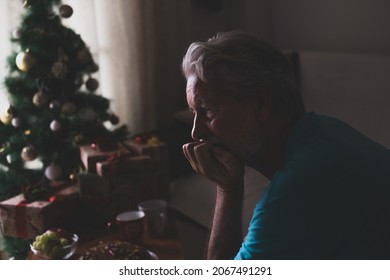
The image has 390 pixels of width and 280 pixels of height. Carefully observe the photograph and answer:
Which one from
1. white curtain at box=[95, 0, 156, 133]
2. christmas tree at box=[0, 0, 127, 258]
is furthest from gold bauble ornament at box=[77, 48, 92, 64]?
white curtain at box=[95, 0, 156, 133]

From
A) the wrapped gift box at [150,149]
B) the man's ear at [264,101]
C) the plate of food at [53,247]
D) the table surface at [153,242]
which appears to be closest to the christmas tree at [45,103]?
the wrapped gift box at [150,149]

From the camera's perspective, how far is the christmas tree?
5.74 ft

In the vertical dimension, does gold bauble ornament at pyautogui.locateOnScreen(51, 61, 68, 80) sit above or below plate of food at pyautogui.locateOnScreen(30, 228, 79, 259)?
above

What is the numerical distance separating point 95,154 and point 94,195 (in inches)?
5.5

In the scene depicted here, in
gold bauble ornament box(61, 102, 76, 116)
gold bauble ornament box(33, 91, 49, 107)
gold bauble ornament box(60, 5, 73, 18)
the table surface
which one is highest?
gold bauble ornament box(60, 5, 73, 18)

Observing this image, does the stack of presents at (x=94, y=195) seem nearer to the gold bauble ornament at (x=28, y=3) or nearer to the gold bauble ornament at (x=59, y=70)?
the gold bauble ornament at (x=59, y=70)

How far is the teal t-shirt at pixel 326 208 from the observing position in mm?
729

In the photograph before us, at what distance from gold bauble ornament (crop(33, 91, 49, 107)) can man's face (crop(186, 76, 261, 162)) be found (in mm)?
990

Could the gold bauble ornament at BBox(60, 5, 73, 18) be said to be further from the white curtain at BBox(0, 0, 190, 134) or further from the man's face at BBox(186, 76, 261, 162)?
the man's face at BBox(186, 76, 261, 162)

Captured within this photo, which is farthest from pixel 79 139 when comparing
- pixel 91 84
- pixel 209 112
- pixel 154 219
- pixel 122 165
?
pixel 209 112

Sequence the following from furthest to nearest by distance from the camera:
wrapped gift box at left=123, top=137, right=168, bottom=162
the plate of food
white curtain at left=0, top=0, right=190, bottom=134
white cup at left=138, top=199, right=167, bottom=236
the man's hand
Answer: white curtain at left=0, top=0, right=190, bottom=134 < wrapped gift box at left=123, top=137, right=168, bottom=162 < white cup at left=138, top=199, right=167, bottom=236 < the plate of food < the man's hand

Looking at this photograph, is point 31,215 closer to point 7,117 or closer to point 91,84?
point 7,117

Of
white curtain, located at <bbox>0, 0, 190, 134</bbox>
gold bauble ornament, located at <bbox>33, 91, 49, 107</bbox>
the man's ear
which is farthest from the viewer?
white curtain, located at <bbox>0, 0, 190, 134</bbox>

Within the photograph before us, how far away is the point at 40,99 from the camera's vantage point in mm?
1748
